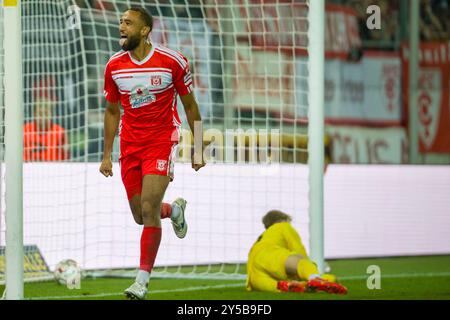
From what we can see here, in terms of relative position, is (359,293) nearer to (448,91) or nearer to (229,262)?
(229,262)

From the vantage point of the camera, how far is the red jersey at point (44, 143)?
11.8 meters

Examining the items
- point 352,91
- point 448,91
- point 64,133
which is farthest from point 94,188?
point 448,91

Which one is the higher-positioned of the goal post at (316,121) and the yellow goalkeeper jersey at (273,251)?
the goal post at (316,121)

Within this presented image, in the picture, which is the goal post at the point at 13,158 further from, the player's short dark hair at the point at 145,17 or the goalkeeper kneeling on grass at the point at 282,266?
the goalkeeper kneeling on grass at the point at 282,266

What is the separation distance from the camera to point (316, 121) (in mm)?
10297

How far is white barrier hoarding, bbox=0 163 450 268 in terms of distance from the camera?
11.7 meters

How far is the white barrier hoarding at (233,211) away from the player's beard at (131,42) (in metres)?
3.72

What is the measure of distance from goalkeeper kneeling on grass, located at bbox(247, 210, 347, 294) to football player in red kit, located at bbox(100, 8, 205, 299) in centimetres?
195

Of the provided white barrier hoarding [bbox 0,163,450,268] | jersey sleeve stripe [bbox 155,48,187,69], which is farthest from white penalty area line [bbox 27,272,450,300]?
jersey sleeve stripe [bbox 155,48,187,69]

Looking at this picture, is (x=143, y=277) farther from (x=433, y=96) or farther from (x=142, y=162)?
(x=433, y=96)

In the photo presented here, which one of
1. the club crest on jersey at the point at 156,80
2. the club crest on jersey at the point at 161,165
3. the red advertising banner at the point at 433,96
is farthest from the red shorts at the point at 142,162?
the red advertising banner at the point at 433,96

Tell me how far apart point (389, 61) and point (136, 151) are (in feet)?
38.9

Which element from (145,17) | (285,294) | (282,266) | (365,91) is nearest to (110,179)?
(282,266)
